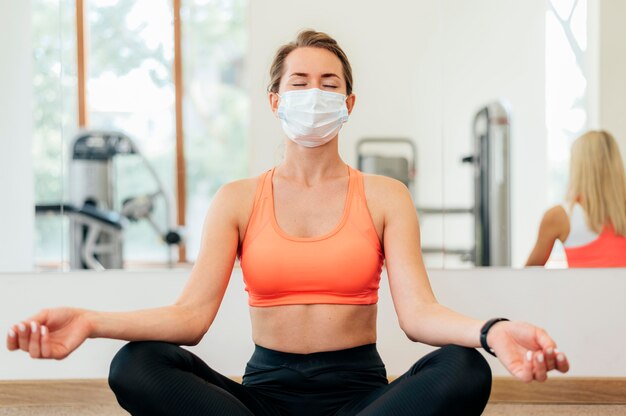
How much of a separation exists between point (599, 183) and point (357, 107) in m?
0.81

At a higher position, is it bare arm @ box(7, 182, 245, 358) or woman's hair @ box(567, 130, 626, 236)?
woman's hair @ box(567, 130, 626, 236)

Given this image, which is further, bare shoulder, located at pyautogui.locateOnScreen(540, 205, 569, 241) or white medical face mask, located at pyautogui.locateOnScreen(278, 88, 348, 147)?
bare shoulder, located at pyautogui.locateOnScreen(540, 205, 569, 241)

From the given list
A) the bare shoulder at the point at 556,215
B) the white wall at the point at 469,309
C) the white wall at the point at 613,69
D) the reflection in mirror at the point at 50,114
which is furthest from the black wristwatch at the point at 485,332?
the reflection in mirror at the point at 50,114

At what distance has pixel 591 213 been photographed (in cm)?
248

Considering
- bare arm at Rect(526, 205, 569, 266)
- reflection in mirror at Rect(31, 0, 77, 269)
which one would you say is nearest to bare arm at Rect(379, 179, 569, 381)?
bare arm at Rect(526, 205, 569, 266)

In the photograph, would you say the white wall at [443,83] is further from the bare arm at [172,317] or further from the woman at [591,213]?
the bare arm at [172,317]

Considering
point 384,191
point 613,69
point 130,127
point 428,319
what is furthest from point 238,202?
point 613,69

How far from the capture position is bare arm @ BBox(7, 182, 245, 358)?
1.19m

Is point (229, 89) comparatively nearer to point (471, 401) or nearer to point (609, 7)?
point (609, 7)

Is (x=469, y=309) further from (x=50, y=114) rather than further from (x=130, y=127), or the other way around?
(x=50, y=114)

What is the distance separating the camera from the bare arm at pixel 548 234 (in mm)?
2465

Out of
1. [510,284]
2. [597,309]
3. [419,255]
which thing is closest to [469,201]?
[510,284]

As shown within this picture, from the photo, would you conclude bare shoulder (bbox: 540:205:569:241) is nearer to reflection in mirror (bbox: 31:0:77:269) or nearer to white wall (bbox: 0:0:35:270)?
reflection in mirror (bbox: 31:0:77:269)

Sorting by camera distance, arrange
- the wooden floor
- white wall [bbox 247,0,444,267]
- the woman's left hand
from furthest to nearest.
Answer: white wall [bbox 247,0,444,267] < the wooden floor < the woman's left hand
